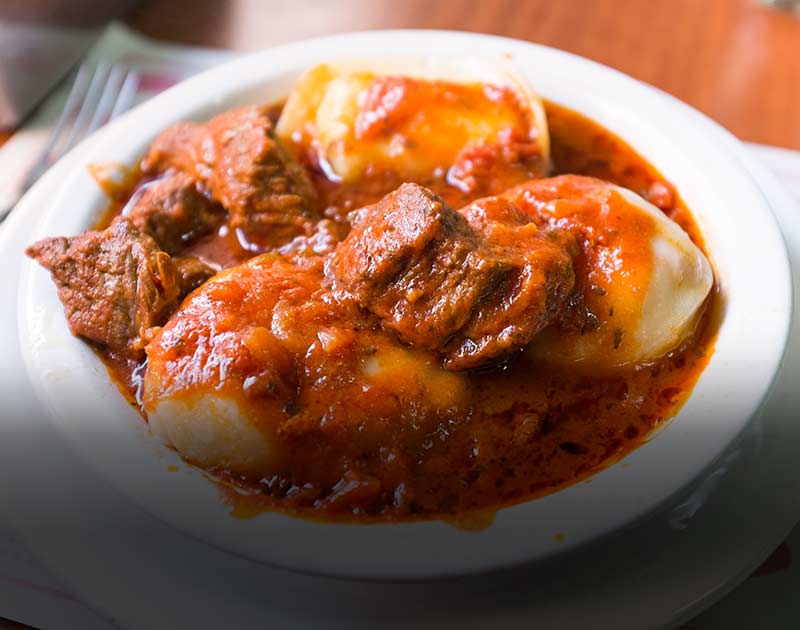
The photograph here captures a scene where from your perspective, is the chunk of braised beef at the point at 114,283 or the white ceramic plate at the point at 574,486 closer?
the white ceramic plate at the point at 574,486

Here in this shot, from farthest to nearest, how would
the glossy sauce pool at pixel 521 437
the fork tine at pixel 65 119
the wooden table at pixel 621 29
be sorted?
the wooden table at pixel 621 29 < the fork tine at pixel 65 119 < the glossy sauce pool at pixel 521 437

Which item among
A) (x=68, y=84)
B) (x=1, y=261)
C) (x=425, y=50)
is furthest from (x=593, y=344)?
(x=68, y=84)

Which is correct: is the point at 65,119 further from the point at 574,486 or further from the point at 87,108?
the point at 574,486

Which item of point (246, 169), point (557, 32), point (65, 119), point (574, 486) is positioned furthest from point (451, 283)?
point (557, 32)

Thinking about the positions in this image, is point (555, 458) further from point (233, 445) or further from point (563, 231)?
point (233, 445)

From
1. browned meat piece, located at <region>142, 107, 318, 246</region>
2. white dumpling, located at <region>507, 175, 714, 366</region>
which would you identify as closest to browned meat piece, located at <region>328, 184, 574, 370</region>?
white dumpling, located at <region>507, 175, 714, 366</region>

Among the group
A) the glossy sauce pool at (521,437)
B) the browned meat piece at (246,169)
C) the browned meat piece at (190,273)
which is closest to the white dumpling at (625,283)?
the glossy sauce pool at (521,437)

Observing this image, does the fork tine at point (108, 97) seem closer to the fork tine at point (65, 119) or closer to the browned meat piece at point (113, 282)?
the fork tine at point (65, 119)
